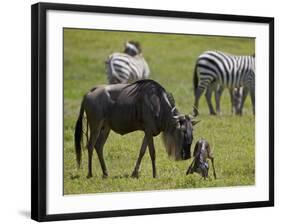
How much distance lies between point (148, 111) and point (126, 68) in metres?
0.38

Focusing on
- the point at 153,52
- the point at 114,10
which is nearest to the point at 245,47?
the point at 153,52

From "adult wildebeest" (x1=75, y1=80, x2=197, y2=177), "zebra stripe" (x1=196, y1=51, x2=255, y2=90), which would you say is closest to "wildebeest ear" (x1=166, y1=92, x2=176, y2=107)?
"adult wildebeest" (x1=75, y1=80, x2=197, y2=177)

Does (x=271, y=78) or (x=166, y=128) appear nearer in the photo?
(x=166, y=128)

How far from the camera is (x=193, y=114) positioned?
20.2 feet

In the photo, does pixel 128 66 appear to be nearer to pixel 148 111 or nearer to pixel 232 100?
pixel 148 111

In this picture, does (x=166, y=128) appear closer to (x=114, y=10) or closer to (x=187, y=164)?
(x=187, y=164)

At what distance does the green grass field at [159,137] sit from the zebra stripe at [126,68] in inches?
2.2

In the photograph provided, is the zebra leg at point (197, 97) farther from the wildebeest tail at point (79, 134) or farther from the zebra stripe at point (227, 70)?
the wildebeest tail at point (79, 134)

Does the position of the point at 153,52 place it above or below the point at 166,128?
above

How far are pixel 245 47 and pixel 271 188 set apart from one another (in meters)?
1.16

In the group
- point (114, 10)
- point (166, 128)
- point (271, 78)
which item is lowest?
point (166, 128)

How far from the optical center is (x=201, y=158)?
6.12 meters

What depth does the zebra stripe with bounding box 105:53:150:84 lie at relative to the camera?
19.4 ft

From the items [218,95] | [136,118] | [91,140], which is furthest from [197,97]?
[91,140]
